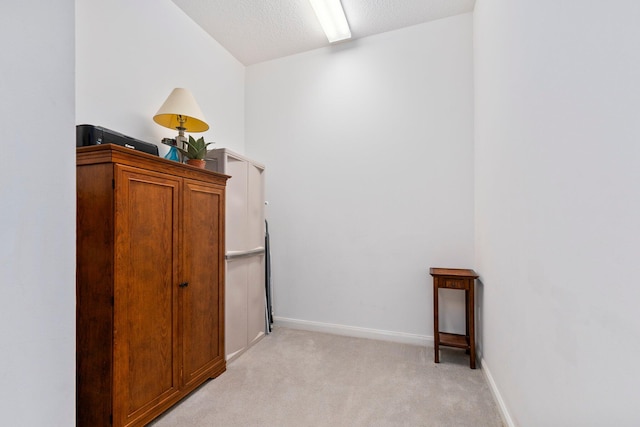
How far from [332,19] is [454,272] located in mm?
2755

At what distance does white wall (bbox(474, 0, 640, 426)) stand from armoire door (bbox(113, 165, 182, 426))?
6.80 feet

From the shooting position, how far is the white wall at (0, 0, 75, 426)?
60cm

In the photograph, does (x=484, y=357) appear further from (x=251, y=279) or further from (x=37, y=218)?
(x=37, y=218)

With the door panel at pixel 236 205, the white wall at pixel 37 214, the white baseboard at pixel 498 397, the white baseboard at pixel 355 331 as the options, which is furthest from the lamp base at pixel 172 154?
the white baseboard at pixel 498 397

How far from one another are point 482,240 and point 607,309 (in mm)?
1633

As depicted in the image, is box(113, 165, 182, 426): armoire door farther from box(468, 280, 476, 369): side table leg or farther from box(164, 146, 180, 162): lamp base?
box(468, 280, 476, 369): side table leg

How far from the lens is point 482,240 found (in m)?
2.34

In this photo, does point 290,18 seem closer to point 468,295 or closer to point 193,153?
point 193,153

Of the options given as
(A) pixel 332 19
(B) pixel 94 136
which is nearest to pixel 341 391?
(B) pixel 94 136

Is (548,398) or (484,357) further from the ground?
(548,398)

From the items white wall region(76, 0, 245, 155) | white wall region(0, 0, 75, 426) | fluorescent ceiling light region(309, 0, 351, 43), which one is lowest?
white wall region(0, 0, 75, 426)

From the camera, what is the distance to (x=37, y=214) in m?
0.65

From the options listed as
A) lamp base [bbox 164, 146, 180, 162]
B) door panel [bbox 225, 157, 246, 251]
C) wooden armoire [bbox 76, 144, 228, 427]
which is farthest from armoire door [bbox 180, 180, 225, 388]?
lamp base [bbox 164, 146, 180, 162]

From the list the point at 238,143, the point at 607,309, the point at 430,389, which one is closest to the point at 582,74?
the point at 607,309
